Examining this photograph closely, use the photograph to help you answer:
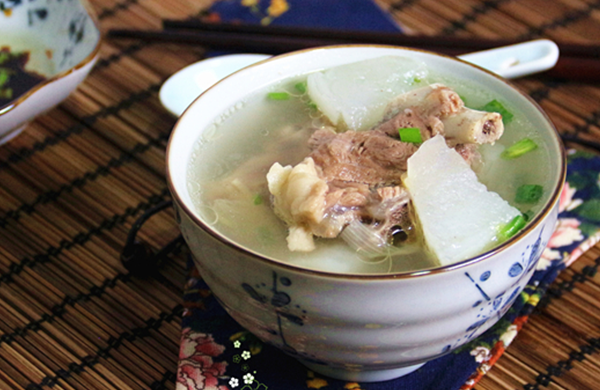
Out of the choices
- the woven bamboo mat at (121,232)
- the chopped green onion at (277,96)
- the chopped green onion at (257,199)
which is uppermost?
Result: the chopped green onion at (277,96)

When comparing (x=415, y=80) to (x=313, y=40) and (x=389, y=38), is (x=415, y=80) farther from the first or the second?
(x=313, y=40)

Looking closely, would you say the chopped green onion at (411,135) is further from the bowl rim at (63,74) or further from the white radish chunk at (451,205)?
the bowl rim at (63,74)

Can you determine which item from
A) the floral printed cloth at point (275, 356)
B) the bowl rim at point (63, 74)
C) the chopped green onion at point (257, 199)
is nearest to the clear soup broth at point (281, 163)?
the chopped green onion at point (257, 199)

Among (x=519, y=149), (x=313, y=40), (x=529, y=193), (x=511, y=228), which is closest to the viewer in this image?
(x=511, y=228)

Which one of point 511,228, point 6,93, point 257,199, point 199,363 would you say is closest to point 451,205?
point 511,228

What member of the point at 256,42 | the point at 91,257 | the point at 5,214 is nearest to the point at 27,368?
the point at 91,257

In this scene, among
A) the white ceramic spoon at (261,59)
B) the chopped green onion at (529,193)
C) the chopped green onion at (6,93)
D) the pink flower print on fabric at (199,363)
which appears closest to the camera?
the chopped green onion at (529,193)

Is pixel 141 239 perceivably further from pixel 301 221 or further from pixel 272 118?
→ pixel 301 221
